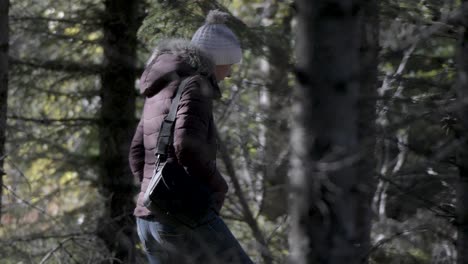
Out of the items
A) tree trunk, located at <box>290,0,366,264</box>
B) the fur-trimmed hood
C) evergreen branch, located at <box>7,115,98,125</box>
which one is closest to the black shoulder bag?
the fur-trimmed hood

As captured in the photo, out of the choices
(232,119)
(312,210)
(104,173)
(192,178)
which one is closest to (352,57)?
(312,210)

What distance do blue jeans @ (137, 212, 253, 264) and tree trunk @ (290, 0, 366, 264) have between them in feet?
6.04

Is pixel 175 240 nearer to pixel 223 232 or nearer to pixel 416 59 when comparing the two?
pixel 223 232

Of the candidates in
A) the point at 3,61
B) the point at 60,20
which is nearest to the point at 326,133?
the point at 3,61

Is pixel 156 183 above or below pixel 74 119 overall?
above

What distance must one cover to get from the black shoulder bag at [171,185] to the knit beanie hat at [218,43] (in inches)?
11.3

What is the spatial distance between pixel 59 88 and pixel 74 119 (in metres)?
0.70

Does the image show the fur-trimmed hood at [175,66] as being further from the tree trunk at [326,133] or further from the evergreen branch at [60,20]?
the evergreen branch at [60,20]

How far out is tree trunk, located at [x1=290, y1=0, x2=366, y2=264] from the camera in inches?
93.3

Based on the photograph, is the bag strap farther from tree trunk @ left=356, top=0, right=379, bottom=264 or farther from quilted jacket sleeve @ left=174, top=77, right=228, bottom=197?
tree trunk @ left=356, top=0, right=379, bottom=264

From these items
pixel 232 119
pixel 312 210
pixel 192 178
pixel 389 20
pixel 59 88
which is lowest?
pixel 232 119

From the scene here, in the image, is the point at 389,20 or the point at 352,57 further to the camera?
the point at 389,20

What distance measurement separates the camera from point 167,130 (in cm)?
427

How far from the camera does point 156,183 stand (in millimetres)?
4266
